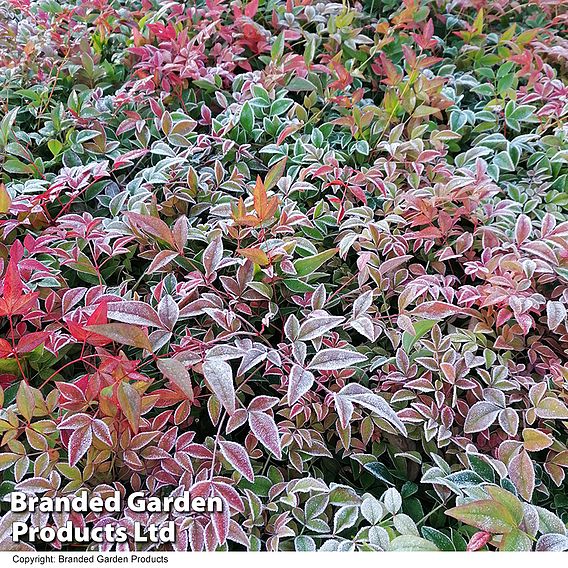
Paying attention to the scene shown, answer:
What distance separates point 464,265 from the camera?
1.02m

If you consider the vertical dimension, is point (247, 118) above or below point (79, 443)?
above

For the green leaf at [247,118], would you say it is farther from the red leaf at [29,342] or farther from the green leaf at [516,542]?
the green leaf at [516,542]

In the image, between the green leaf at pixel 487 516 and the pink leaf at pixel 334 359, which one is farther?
the pink leaf at pixel 334 359

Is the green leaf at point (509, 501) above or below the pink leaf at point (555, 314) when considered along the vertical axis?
below

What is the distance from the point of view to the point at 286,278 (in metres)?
0.92

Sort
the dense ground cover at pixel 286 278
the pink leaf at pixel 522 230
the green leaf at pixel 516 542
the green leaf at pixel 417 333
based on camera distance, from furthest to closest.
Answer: the pink leaf at pixel 522 230
the green leaf at pixel 417 333
the dense ground cover at pixel 286 278
the green leaf at pixel 516 542

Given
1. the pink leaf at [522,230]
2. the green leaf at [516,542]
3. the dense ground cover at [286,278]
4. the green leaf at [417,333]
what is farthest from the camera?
the pink leaf at [522,230]

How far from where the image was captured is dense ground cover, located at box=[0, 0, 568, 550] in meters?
0.74

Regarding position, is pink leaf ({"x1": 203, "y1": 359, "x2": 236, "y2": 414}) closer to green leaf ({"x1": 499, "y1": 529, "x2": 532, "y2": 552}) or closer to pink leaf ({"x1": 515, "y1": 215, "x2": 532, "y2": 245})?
green leaf ({"x1": 499, "y1": 529, "x2": 532, "y2": 552})

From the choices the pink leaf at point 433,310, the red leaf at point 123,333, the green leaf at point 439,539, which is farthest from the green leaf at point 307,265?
the green leaf at point 439,539

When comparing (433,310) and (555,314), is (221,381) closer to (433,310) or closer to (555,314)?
(433,310)

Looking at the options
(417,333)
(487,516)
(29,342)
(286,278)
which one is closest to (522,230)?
(417,333)

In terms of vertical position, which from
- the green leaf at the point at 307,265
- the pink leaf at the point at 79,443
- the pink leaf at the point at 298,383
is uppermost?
the green leaf at the point at 307,265

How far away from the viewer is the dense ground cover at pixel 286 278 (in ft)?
2.41
